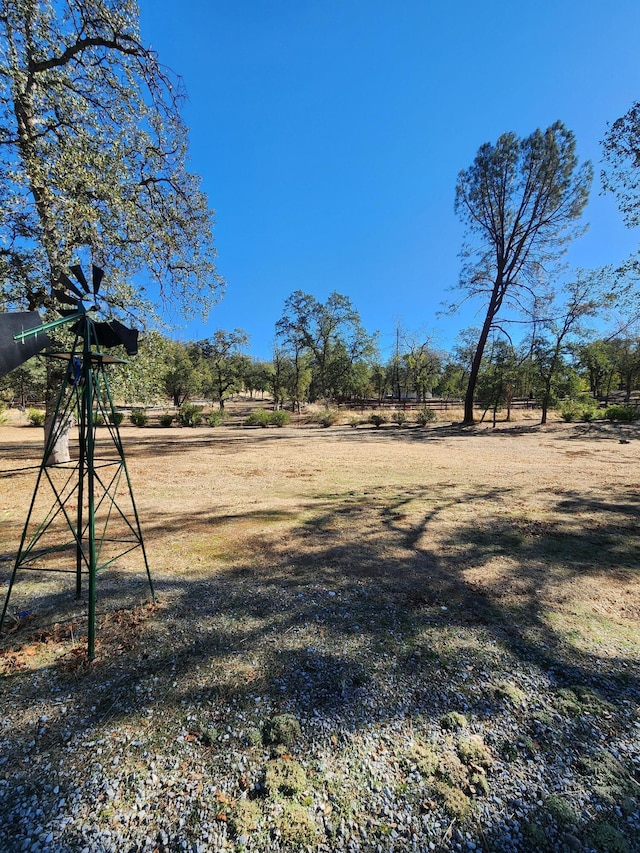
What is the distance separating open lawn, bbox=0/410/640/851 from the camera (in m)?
1.28

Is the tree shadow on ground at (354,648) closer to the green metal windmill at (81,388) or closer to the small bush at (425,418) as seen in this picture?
the green metal windmill at (81,388)

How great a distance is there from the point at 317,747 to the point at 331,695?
0.98 feet

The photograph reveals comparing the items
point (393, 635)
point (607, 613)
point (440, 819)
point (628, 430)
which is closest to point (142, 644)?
point (393, 635)

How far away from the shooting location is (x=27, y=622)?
2.45 meters

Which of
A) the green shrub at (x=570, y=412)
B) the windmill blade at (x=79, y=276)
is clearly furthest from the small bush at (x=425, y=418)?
the windmill blade at (x=79, y=276)

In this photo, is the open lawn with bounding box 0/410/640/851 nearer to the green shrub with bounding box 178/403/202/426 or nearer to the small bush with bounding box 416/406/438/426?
the small bush with bounding box 416/406/438/426

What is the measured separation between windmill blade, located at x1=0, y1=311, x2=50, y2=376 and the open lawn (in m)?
1.78

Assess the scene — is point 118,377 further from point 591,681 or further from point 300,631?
point 591,681

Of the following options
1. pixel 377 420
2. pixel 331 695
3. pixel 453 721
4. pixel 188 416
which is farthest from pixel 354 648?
pixel 188 416

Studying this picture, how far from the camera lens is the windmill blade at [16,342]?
6.13 feet

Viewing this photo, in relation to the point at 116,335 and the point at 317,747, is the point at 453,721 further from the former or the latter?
the point at 116,335

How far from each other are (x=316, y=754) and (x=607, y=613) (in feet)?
8.34

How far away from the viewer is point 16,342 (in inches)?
75.0

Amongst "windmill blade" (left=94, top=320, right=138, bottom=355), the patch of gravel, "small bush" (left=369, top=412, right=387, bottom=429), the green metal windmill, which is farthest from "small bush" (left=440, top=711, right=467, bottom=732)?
"small bush" (left=369, top=412, right=387, bottom=429)
